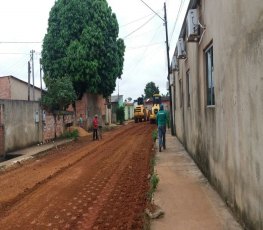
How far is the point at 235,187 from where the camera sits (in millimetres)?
6043

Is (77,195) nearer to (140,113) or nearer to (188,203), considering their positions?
(188,203)

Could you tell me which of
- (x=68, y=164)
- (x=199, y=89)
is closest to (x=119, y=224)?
(x=199, y=89)

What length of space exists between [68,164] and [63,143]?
948cm

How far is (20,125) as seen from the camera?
2059 cm

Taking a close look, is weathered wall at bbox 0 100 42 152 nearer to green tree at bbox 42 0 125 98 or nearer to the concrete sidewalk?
green tree at bbox 42 0 125 98

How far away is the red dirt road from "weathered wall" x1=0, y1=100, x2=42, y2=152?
465cm

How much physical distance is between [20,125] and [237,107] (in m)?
16.6

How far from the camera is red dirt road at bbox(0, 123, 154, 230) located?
6.90 metres

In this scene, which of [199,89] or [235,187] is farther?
[199,89]

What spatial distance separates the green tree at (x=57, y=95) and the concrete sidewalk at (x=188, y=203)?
557 inches

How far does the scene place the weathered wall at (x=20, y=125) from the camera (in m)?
19.0

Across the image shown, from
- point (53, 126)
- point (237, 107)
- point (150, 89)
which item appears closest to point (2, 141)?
point (53, 126)

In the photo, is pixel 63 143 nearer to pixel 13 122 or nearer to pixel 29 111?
pixel 29 111

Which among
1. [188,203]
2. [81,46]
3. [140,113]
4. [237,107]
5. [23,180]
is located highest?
[81,46]
